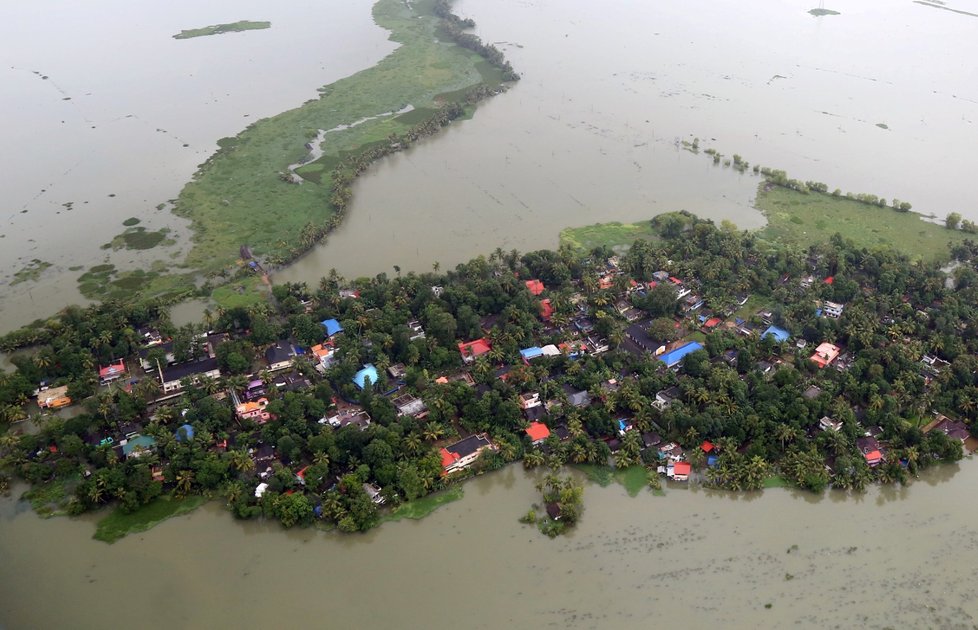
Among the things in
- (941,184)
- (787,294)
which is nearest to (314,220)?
(787,294)

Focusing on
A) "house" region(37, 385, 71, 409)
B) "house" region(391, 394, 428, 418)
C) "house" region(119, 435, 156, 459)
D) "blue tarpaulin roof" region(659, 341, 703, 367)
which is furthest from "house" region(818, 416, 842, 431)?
"house" region(37, 385, 71, 409)

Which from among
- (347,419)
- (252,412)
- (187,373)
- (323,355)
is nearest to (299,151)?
(323,355)

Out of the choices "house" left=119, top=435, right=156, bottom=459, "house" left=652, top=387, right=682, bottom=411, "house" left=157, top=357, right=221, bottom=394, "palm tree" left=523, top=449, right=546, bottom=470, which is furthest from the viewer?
"house" left=157, top=357, right=221, bottom=394

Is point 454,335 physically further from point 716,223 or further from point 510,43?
point 510,43

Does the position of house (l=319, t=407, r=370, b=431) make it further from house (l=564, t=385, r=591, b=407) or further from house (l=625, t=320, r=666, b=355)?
house (l=625, t=320, r=666, b=355)

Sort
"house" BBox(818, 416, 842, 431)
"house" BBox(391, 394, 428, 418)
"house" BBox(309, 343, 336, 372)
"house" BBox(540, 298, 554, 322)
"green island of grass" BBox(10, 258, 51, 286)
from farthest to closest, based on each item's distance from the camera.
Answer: "green island of grass" BBox(10, 258, 51, 286), "house" BBox(540, 298, 554, 322), "house" BBox(309, 343, 336, 372), "house" BBox(391, 394, 428, 418), "house" BBox(818, 416, 842, 431)

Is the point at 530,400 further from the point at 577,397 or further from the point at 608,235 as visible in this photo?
the point at 608,235
